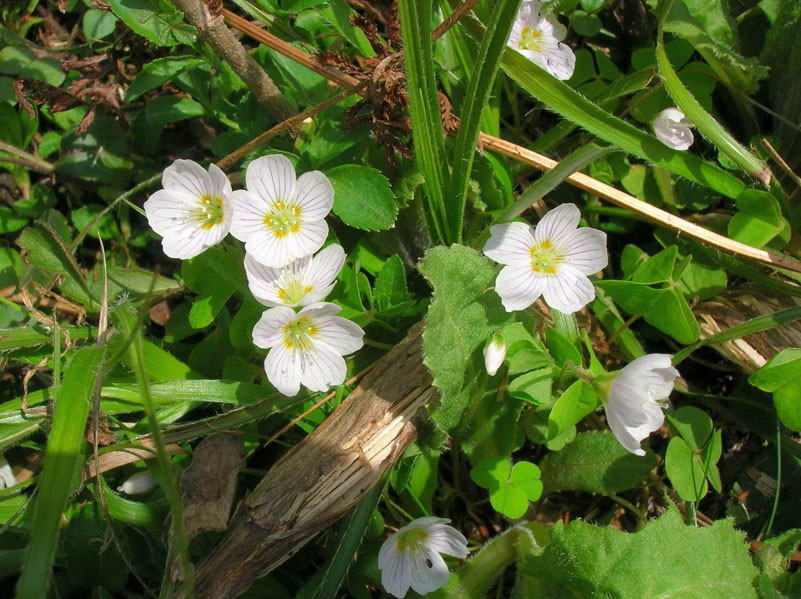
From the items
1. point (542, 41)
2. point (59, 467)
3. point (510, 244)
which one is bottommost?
point (59, 467)

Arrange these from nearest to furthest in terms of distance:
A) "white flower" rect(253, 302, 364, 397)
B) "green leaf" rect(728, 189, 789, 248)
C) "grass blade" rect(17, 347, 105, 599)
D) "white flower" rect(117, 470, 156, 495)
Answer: "grass blade" rect(17, 347, 105, 599)
"white flower" rect(253, 302, 364, 397)
"white flower" rect(117, 470, 156, 495)
"green leaf" rect(728, 189, 789, 248)

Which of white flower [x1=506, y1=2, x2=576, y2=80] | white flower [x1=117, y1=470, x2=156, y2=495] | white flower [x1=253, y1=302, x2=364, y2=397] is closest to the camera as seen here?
white flower [x1=253, y1=302, x2=364, y2=397]

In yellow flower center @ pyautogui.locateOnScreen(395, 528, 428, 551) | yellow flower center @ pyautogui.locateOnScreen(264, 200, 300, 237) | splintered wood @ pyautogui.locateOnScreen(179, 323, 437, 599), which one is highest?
yellow flower center @ pyautogui.locateOnScreen(264, 200, 300, 237)

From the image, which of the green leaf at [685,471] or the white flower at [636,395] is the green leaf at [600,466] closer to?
the green leaf at [685,471]

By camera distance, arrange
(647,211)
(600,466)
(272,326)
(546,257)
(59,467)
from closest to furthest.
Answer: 1. (59,467)
2. (272,326)
3. (546,257)
4. (600,466)
5. (647,211)

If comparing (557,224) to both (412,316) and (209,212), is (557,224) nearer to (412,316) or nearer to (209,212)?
(412,316)

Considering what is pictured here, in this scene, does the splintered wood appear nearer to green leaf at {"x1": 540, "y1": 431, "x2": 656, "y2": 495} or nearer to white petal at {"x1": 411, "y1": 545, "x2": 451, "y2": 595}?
white petal at {"x1": 411, "y1": 545, "x2": 451, "y2": 595}

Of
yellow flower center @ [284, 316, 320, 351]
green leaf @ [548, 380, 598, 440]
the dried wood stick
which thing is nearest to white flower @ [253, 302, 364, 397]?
yellow flower center @ [284, 316, 320, 351]

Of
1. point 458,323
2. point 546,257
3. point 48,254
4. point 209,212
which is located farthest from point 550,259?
point 48,254
